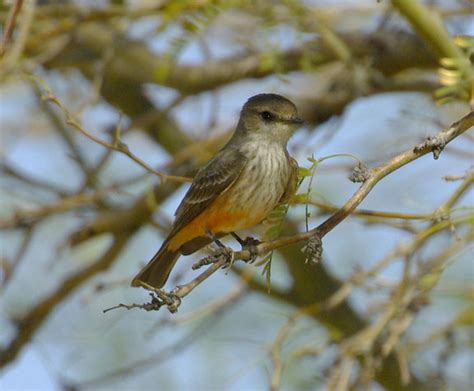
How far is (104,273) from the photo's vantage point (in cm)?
558

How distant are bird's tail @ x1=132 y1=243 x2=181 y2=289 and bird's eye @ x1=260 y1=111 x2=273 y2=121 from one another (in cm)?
77

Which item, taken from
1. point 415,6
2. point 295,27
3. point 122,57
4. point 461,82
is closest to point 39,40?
point 122,57

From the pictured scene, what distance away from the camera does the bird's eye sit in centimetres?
441

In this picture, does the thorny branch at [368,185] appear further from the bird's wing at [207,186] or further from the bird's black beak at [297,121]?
the bird's black beak at [297,121]

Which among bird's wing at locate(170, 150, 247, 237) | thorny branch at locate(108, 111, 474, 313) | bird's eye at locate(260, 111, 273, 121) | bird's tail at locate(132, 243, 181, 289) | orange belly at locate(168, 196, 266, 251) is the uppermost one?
bird's eye at locate(260, 111, 273, 121)

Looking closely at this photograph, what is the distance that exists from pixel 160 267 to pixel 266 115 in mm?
893

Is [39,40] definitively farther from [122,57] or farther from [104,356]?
[104,356]

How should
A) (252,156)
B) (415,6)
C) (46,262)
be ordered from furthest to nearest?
(46,262)
(252,156)
(415,6)

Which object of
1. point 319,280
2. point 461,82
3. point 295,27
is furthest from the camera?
point 319,280

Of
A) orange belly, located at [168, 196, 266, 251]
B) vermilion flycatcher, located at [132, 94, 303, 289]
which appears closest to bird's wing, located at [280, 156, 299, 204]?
vermilion flycatcher, located at [132, 94, 303, 289]

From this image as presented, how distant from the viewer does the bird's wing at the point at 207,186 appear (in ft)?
13.0

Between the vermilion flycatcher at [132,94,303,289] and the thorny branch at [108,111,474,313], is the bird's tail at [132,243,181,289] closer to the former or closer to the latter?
the vermilion flycatcher at [132,94,303,289]

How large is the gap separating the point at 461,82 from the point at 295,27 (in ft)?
6.17

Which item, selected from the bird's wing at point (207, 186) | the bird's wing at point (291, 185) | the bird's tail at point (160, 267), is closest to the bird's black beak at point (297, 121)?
the bird's wing at point (207, 186)
